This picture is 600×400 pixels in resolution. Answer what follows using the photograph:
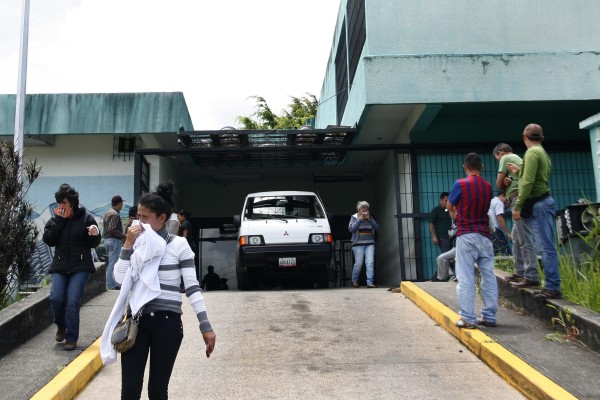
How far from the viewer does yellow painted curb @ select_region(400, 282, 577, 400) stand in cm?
450

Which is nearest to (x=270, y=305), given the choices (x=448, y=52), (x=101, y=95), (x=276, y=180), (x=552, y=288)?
(x=552, y=288)

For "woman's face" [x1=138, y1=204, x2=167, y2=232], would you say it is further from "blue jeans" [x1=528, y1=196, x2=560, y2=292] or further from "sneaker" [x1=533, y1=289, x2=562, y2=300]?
"sneaker" [x1=533, y1=289, x2=562, y2=300]

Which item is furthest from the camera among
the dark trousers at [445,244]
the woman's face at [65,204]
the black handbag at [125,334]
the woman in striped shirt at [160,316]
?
the dark trousers at [445,244]

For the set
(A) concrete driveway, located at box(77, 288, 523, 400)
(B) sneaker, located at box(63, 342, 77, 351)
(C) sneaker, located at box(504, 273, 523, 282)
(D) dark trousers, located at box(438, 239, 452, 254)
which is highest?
(D) dark trousers, located at box(438, 239, 452, 254)

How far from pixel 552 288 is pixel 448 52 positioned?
247 inches

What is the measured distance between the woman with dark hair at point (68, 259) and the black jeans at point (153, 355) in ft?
8.69

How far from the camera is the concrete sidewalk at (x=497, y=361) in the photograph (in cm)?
464

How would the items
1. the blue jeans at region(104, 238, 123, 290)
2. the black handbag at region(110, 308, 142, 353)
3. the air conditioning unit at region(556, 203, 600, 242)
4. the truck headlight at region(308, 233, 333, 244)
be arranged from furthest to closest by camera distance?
the truck headlight at region(308, 233, 333, 244) < the blue jeans at region(104, 238, 123, 290) < the air conditioning unit at region(556, 203, 600, 242) < the black handbag at region(110, 308, 142, 353)

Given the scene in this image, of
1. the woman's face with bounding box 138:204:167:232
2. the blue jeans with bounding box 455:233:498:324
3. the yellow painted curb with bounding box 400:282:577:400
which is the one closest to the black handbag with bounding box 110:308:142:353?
the woman's face with bounding box 138:204:167:232

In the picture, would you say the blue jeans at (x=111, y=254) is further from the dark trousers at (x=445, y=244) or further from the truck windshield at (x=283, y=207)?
the dark trousers at (x=445, y=244)

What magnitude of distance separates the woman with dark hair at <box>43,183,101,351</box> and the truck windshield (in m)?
5.19

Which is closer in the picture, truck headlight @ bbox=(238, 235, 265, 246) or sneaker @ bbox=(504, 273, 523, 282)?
sneaker @ bbox=(504, 273, 523, 282)

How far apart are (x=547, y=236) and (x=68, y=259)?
479 centimetres

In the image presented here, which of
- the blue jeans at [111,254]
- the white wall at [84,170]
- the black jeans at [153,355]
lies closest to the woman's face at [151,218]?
the black jeans at [153,355]
